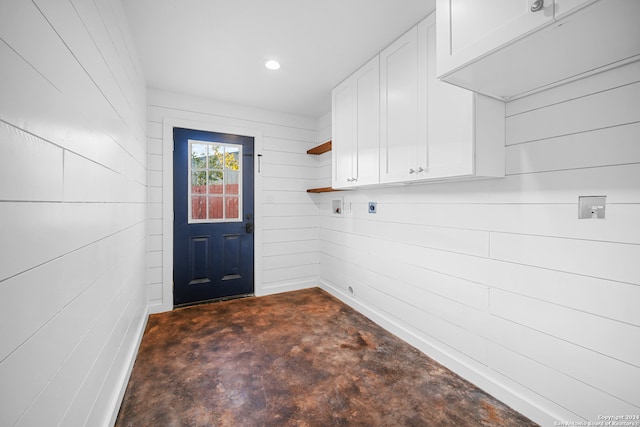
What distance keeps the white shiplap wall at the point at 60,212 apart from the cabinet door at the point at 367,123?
181 centimetres

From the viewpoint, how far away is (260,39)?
2.13 m

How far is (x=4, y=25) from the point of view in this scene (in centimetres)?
61

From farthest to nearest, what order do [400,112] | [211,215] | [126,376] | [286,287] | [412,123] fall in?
[286,287], [211,215], [400,112], [412,123], [126,376]

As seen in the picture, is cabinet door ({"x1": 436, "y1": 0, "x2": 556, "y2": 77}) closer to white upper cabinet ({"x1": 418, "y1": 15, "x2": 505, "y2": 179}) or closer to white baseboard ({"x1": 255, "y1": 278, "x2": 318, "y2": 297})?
white upper cabinet ({"x1": 418, "y1": 15, "x2": 505, "y2": 179})

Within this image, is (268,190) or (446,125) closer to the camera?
(446,125)

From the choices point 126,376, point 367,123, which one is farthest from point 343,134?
point 126,376

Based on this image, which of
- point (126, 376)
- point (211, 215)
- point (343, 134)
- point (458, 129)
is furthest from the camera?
point (211, 215)

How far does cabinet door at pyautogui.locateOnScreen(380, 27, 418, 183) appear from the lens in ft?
6.43

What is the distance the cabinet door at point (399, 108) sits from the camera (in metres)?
1.96

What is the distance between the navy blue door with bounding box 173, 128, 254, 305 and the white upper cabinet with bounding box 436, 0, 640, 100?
268 centimetres

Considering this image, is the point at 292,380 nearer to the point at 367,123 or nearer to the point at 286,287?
the point at 286,287

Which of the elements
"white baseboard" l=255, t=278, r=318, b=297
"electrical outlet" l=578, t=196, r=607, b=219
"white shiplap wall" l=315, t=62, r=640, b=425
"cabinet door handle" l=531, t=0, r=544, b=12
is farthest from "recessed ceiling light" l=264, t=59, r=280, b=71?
"white baseboard" l=255, t=278, r=318, b=297

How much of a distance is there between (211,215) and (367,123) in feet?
6.94

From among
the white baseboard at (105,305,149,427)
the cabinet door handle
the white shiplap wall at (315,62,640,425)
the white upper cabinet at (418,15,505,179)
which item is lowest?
the white baseboard at (105,305,149,427)
